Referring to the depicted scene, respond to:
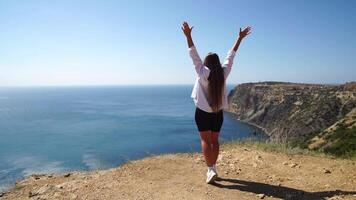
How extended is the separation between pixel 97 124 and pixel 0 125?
25.8 meters

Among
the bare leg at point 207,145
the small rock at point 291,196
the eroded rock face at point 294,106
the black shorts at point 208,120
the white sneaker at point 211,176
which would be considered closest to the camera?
the small rock at point 291,196

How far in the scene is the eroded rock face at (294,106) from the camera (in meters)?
70.1

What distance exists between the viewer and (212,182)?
582 centimetres

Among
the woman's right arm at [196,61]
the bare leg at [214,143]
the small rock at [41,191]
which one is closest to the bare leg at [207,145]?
the bare leg at [214,143]

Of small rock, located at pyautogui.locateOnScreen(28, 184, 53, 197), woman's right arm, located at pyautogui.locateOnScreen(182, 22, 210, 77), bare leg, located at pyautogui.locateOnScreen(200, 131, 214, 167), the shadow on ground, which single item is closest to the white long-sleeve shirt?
woman's right arm, located at pyautogui.locateOnScreen(182, 22, 210, 77)

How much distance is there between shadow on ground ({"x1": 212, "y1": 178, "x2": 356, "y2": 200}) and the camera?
16.5ft

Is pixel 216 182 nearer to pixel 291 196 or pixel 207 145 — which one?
pixel 207 145

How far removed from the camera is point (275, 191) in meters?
5.33

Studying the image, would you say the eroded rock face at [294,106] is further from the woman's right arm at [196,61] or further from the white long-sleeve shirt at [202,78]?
the woman's right arm at [196,61]

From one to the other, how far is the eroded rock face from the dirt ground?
36.2m

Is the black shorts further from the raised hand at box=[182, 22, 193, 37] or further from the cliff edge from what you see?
the cliff edge

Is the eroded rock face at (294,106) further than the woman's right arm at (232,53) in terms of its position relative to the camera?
Yes

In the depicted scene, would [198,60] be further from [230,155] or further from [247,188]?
[230,155]

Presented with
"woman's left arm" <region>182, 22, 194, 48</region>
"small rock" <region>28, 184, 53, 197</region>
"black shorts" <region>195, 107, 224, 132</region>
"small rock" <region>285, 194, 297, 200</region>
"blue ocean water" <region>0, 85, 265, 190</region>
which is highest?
"woman's left arm" <region>182, 22, 194, 48</region>
